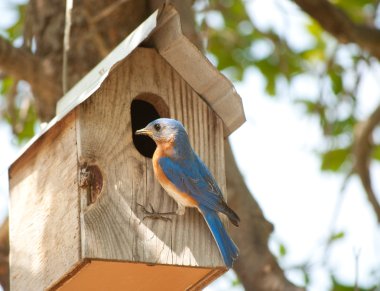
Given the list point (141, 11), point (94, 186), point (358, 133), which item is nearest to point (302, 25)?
point (358, 133)

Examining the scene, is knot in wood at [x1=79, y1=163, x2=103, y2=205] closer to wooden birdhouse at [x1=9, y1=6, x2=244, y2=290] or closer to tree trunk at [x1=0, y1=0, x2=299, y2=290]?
wooden birdhouse at [x1=9, y1=6, x2=244, y2=290]

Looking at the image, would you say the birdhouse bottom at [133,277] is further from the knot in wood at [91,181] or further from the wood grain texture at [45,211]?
the knot in wood at [91,181]

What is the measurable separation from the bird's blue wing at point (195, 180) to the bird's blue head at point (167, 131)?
0.10m

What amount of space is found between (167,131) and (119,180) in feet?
1.08

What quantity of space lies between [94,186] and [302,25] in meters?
4.94

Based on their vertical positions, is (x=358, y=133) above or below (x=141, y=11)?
below

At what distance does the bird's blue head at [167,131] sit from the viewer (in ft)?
16.2

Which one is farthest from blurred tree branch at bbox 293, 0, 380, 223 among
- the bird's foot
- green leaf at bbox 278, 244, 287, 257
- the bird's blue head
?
the bird's foot

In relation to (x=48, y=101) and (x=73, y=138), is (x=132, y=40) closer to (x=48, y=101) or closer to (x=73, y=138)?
(x=73, y=138)

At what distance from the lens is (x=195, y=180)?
4.90 m

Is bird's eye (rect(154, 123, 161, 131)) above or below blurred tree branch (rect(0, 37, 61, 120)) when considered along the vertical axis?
below

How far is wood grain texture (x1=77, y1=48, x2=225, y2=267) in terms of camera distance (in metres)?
4.73

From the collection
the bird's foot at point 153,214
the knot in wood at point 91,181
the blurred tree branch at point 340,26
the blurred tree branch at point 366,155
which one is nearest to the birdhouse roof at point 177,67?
the knot in wood at point 91,181

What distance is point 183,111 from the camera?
525 centimetres
